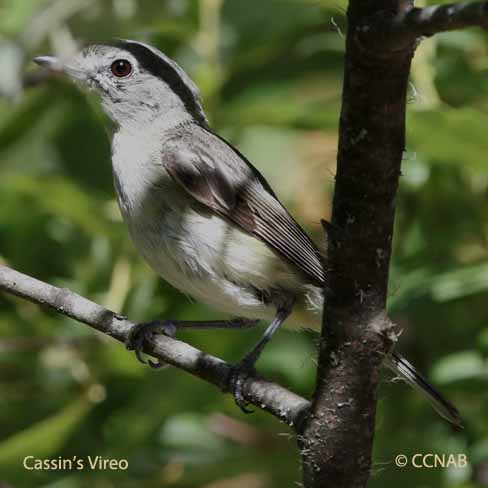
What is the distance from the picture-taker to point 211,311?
142 inches

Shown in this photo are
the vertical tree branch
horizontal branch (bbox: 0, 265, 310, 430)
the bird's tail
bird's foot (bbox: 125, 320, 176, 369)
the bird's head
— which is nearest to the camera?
the vertical tree branch

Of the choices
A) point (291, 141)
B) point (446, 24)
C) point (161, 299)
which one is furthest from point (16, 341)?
point (446, 24)

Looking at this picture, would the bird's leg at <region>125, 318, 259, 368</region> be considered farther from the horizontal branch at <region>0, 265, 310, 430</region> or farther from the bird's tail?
the bird's tail

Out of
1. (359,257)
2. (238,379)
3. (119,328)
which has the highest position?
(119,328)

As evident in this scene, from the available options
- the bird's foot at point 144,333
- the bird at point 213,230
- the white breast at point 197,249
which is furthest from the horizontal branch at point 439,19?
the white breast at point 197,249

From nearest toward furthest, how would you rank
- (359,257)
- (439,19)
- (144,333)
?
(439,19)
(359,257)
(144,333)

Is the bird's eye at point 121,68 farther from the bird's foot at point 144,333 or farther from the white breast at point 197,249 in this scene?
the bird's foot at point 144,333

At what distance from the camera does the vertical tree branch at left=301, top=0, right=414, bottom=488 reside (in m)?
1.58

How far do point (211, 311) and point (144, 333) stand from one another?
31.7 inches

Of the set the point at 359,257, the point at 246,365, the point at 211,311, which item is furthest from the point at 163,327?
the point at 359,257

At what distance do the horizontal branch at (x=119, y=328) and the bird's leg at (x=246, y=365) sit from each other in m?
0.04

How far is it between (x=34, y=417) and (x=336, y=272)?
192 centimetres

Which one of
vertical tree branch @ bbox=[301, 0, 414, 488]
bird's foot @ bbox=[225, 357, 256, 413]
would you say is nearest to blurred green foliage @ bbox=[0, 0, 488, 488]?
bird's foot @ bbox=[225, 357, 256, 413]

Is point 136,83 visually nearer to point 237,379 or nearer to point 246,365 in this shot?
point 246,365
